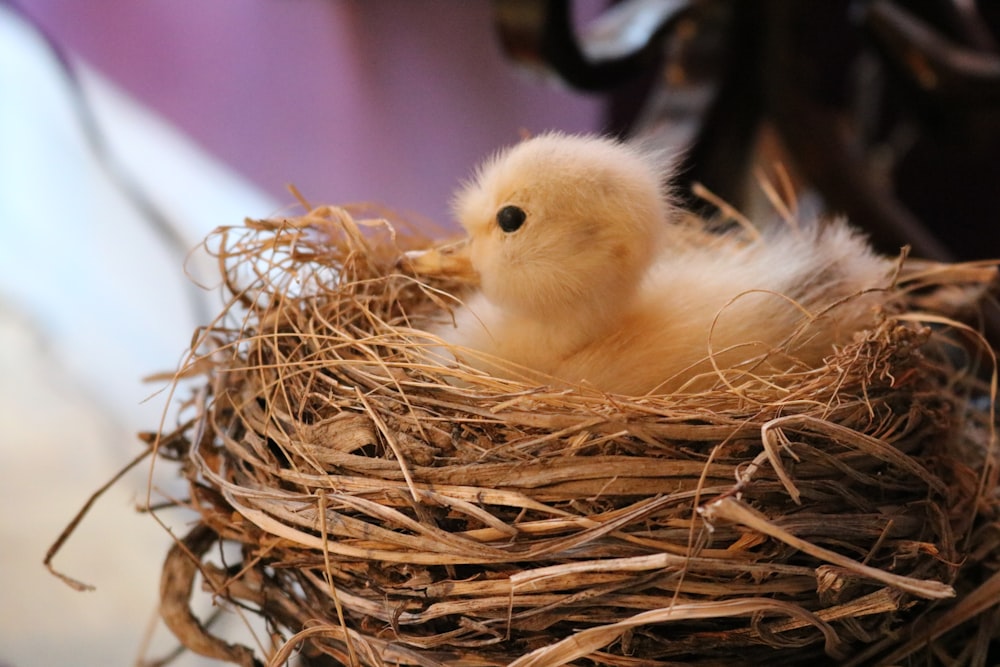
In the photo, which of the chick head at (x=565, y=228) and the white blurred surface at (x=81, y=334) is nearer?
the chick head at (x=565, y=228)

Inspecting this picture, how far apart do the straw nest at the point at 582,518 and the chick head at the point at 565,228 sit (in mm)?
103

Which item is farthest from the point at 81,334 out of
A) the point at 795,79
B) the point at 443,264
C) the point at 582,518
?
the point at 795,79

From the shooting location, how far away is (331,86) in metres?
1.75

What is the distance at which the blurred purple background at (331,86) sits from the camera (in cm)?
161

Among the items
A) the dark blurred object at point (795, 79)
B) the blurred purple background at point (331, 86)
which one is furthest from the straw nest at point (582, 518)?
the blurred purple background at point (331, 86)

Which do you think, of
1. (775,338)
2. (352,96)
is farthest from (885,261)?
(352,96)

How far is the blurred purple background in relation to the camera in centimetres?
161

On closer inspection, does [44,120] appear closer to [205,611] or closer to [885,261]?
[205,611]

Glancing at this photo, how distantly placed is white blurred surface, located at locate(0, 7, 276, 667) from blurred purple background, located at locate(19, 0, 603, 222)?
0.25 ft

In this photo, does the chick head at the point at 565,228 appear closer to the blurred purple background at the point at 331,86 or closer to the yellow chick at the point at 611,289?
the yellow chick at the point at 611,289

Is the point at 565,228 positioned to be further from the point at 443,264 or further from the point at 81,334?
the point at 81,334

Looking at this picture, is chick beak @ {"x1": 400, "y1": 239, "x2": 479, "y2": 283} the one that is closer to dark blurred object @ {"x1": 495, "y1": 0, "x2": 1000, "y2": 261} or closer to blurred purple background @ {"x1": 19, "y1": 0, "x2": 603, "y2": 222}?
dark blurred object @ {"x1": 495, "y1": 0, "x2": 1000, "y2": 261}

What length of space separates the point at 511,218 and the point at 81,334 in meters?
0.82

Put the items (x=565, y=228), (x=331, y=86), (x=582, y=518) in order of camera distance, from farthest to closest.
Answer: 1. (x=331, y=86)
2. (x=565, y=228)
3. (x=582, y=518)
